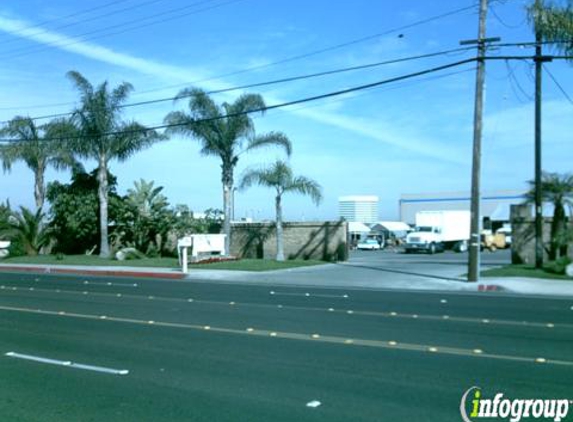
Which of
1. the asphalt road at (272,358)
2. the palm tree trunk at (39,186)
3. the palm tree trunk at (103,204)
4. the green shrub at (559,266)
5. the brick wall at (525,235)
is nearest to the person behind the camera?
the asphalt road at (272,358)

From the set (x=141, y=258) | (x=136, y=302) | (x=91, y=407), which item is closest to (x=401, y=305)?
(x=136, y=302)

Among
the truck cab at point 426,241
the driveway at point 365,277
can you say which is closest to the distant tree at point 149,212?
the driveway at point 365,277

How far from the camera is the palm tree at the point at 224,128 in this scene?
30.9 metres

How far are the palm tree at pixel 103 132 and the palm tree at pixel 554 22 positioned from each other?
19907 mm

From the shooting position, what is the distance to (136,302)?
15805 mm

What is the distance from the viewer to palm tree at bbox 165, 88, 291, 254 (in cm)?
3094

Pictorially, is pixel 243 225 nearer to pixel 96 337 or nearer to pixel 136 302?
pixel 136 302

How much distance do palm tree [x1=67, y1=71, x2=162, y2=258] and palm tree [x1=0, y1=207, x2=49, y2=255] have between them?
4.71 m

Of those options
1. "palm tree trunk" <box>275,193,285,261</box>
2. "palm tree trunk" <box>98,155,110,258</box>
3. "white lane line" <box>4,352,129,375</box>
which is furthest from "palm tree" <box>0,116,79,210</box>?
"white lane line" <box>4,352,129,375</box>

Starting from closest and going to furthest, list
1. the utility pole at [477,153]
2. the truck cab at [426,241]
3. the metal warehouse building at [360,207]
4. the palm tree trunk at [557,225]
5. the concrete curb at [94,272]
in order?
the utility pole at [477,153] < the concrete curb at [94,272] < the palm tree trunk at [557,225] < the truck cab at [426,241] < the metal warehouse building at [360,207]

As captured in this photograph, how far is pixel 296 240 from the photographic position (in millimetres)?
34250

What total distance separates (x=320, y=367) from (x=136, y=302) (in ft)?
28.9

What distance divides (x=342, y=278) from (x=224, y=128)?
37.4 ft

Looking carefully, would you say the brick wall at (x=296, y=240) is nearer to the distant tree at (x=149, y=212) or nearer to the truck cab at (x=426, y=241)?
the distant tree at (x=149, y=212)
